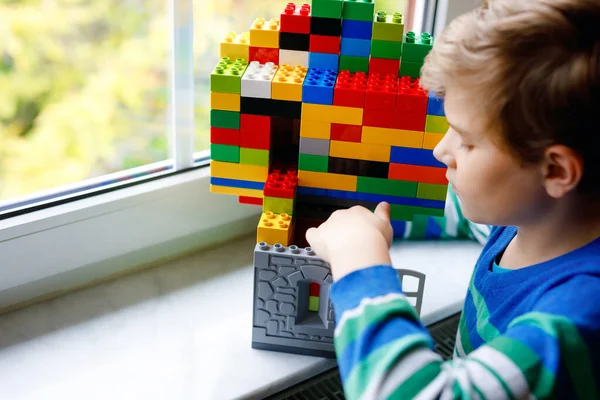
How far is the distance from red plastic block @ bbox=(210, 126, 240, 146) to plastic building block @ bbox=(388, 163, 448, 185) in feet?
0.60

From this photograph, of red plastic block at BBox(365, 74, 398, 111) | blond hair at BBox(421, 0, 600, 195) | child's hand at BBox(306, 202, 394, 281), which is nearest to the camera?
blond hair at BBox(421, 0, 600, 195)

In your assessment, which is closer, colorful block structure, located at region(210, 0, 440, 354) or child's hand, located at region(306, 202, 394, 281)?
child's hand, located at region(306, 202, 394, 281)

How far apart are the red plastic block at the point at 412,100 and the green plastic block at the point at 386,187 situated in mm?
90

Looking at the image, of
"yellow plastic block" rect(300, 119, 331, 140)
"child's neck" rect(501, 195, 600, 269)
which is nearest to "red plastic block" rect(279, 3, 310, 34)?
"yellow plastic block" rect(300, 119, 331, 140)

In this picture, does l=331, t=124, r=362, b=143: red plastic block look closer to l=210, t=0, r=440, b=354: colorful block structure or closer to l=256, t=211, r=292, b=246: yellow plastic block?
l=210, t=0, r=440, b=354: colorful block structure

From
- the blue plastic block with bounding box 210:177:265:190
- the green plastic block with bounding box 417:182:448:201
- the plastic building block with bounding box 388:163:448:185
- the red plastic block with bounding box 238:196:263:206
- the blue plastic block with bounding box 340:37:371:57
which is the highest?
the blue plastic block with bounding box 340:37:371:57

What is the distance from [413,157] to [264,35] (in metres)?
0.22

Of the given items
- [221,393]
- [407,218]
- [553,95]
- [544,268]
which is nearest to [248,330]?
[221,393]

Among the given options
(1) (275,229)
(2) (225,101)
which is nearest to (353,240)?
(1) (275,229)

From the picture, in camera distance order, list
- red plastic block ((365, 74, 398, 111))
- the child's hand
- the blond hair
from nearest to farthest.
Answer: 1. the blond hair
2. the child's hand
3. red plastic block ((365, 74, 398, 111))

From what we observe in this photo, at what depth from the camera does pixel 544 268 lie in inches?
26.7

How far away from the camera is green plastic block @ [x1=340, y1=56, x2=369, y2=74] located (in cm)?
81

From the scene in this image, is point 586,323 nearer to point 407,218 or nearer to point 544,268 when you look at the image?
point 544,268

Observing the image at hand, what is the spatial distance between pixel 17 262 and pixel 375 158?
0.46 meters
